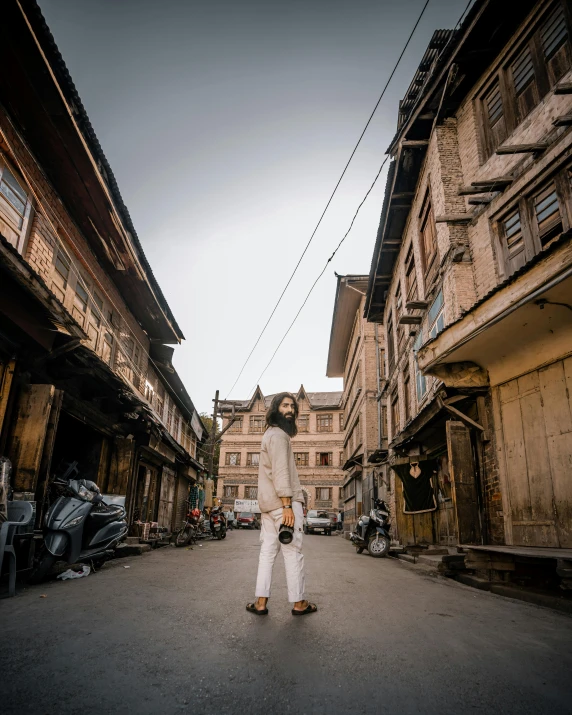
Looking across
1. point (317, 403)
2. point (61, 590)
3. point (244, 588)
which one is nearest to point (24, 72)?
point (61, 590)

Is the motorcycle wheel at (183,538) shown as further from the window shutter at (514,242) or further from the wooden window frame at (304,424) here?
the wooden window frame at (304,424)

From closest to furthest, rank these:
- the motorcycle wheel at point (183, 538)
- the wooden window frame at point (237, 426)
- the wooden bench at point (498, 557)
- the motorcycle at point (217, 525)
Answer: the wooden bench at point (498, 557) → the motorcycle wheel at point (183, 538) → the motorcycle at point (217, 525) → the wooden window frame at point (237, 426)

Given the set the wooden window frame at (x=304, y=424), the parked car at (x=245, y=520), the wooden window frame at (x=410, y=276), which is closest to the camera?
the wooden window frame at (x=410, y=276)

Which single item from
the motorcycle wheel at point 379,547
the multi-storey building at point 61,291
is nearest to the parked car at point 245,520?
the multi-storey building at point 61,291

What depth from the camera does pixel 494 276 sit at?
8.08m

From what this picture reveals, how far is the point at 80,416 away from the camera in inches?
304

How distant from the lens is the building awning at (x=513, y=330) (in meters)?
4.75

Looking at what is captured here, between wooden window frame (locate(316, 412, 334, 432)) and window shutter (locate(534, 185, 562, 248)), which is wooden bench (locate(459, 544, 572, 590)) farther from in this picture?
wooden window frame (locate(316, 412, 334, 432))

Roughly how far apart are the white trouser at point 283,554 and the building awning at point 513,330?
12.5 feet

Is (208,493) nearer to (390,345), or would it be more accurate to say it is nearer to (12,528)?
(390,345)

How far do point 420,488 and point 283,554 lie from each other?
27.8 feet

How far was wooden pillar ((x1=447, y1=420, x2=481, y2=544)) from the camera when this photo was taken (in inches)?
264

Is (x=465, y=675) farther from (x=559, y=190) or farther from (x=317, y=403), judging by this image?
(x=317, y=403)

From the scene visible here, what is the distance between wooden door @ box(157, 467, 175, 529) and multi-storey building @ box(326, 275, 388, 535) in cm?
866
